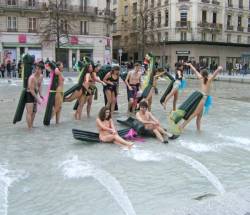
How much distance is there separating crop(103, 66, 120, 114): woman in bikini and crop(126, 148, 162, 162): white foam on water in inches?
169

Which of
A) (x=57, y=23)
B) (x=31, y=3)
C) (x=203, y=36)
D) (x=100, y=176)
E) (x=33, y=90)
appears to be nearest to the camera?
(x=100, y=176)

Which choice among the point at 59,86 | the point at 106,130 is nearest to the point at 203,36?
the point at 59,86

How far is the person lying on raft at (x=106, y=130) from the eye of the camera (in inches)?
353

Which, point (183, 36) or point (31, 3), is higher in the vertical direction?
point (31, 3)

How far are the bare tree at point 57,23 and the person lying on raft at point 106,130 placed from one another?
37309 millimetres

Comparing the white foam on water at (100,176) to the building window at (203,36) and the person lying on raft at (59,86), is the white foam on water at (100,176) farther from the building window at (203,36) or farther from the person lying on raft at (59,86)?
the building window at (203,36)

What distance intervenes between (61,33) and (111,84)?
36071 millimetres

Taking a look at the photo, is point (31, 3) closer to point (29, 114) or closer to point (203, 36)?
point (203, 36)

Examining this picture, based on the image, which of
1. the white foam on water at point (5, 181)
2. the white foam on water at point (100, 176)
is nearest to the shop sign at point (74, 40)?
the white foam on water at point (100, 176)

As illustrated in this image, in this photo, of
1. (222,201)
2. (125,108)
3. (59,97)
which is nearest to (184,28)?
(125,108)

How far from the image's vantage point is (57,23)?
46.2 metres

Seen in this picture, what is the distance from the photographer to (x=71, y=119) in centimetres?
1284

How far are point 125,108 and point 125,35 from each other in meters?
55.5

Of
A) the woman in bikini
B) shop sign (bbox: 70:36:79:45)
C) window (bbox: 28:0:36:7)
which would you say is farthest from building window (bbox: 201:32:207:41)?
the woman in bikini
